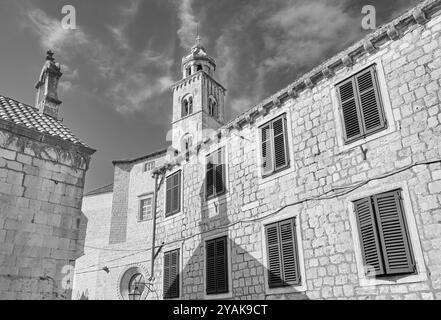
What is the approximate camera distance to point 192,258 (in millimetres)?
11891

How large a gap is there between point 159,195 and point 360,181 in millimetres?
8713

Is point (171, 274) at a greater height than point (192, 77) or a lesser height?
lesser

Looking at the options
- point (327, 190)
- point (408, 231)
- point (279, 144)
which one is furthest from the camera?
point (279, 144)

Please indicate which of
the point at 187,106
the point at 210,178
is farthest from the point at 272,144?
the point at 187,106

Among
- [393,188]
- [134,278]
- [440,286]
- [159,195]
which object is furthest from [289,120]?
[134,278]

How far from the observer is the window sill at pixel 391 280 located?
656cm

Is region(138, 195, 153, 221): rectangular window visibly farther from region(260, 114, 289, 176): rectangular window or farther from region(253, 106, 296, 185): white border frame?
region(260, 114, 289, 176): rectangular window

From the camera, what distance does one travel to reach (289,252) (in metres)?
8.96

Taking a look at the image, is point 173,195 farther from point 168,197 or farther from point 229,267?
point 229,267

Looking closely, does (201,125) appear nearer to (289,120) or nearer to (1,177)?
(289,120)

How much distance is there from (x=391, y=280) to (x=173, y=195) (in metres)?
8.48

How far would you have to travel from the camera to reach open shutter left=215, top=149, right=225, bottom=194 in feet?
38.3

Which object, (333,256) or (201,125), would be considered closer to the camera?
(333,256)

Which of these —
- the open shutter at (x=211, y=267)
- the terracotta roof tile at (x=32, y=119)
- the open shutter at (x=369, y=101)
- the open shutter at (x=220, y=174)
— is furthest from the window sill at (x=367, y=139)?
the terracotta roof tile at (x=32, y=119)
